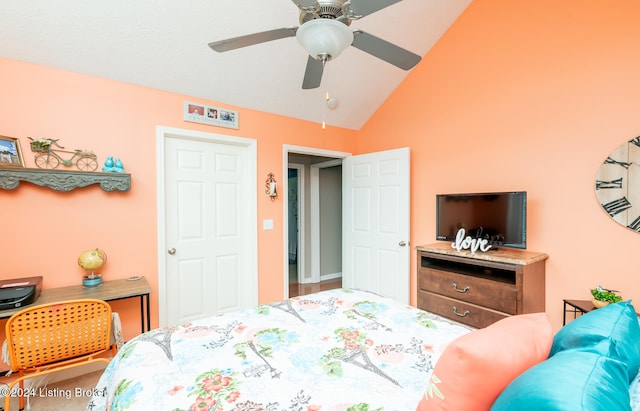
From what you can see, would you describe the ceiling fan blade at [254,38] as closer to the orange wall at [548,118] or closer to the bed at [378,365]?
the bed at [378,365]

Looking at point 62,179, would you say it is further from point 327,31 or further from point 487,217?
point 487,217

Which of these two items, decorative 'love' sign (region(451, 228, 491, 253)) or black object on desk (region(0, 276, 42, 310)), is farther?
decorative 'love' sign (region(451, 228, 491, 253))

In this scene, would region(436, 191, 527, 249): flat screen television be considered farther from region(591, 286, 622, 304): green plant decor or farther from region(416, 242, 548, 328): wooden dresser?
region(591, 286, 622, 304): green plant decor

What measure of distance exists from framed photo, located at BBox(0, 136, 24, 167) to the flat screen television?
3.55m

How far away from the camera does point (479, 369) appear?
0.73 m

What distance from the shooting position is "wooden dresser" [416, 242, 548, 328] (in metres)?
2.13

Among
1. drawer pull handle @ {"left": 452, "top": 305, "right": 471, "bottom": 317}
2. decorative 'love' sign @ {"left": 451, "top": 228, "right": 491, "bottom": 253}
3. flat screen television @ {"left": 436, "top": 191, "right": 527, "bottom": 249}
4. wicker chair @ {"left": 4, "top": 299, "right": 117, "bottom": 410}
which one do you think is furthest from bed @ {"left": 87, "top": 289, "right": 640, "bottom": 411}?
flat screen television @ {"left": 436, "top": 191, "right": 527, "bottom": 249}

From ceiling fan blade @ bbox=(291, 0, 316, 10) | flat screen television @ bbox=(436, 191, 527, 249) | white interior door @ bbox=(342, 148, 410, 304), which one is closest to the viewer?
ceiling fan blade @ bbox=(291, 0, 316, 10)

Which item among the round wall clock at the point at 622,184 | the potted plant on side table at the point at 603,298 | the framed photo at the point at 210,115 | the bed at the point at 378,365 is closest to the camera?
the bed at the point at 378,365

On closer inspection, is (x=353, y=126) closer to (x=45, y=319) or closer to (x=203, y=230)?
(x=203, y=230)

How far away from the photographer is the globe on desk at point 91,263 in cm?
221

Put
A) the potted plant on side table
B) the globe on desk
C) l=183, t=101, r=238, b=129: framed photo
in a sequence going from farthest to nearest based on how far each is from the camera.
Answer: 1. l=183, t=101, r=238, b=129: framed photo
2. the globe on desk
3. the potted plant on side table

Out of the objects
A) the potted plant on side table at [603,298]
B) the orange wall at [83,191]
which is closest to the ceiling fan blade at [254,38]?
the orange wall at [83,191]

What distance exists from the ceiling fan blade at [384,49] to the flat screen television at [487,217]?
1485 millimetres
